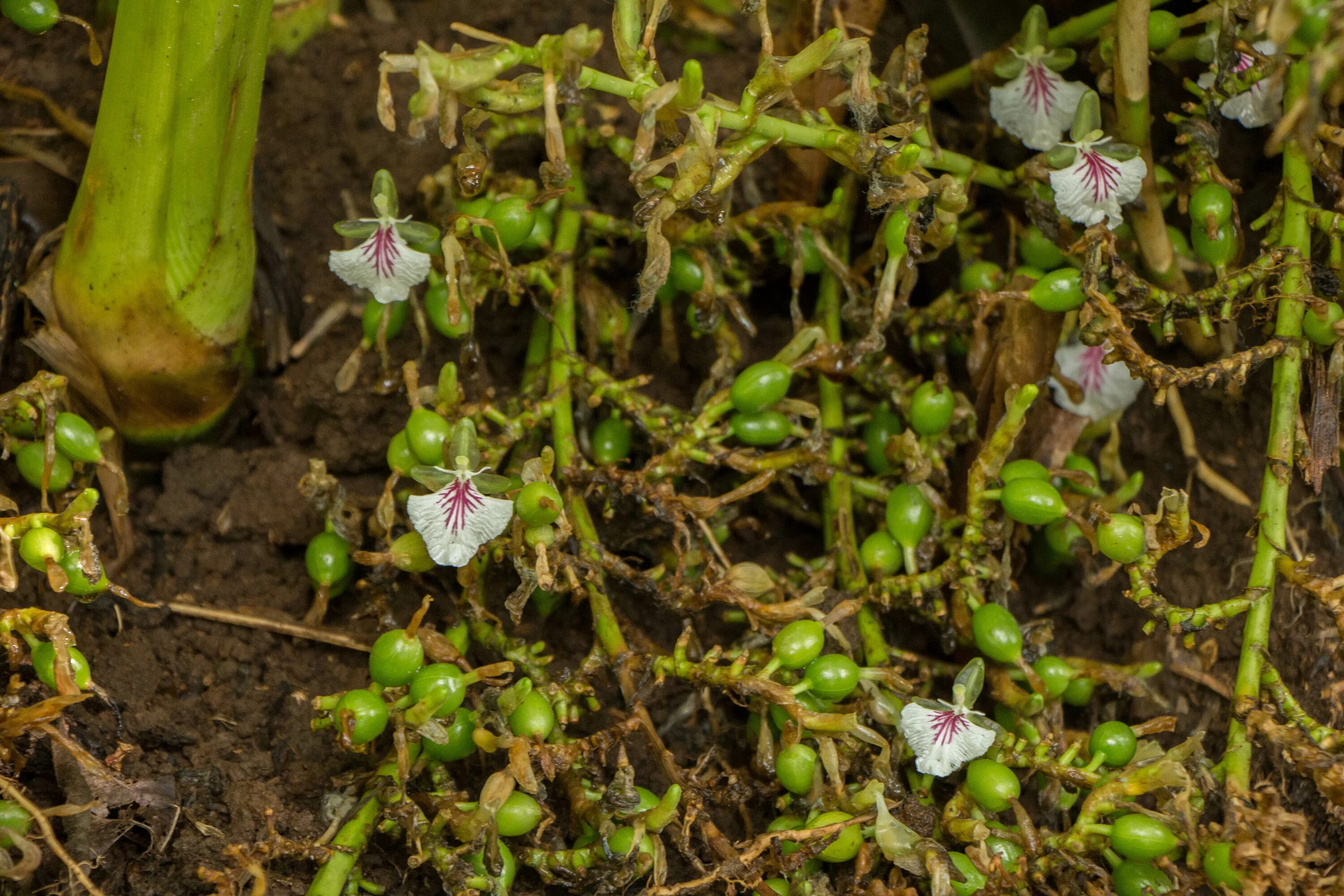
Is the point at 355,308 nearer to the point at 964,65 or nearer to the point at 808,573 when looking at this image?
the point at 808,573

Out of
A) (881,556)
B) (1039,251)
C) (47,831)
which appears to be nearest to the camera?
(47,831)

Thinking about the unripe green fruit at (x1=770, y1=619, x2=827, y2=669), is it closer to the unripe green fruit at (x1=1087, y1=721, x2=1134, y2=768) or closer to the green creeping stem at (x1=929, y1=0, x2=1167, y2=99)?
the unripe green fruit at (x1=1087, y1=721, x2=1134, y2=768)

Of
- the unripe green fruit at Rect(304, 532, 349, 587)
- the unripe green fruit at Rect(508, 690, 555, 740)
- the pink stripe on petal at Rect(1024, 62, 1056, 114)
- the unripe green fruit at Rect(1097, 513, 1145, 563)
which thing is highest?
the pink stripe on petal at Rect(1024, 62, 1056, 114)

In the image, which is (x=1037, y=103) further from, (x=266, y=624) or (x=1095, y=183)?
(x=266, y=624)

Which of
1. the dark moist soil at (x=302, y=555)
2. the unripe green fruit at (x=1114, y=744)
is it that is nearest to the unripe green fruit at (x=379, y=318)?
the dark moist soil at (x=302, y=555)

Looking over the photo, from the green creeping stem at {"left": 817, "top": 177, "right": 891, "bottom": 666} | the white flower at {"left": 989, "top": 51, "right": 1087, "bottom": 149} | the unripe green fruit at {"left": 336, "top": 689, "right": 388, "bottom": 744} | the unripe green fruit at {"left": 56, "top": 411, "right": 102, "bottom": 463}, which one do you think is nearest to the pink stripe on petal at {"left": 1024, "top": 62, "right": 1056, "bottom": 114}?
the white flower at {"left": 989, "top": 51, "right": 1087, "bottom": 149}

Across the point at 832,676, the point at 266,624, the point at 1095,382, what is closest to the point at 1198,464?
the point at 1095,382

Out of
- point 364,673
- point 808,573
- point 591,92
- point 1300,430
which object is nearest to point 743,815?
point 808,573

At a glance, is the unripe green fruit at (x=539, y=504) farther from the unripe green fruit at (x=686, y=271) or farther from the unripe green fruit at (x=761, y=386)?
the unripe green fruit at (x=686, y=271)
